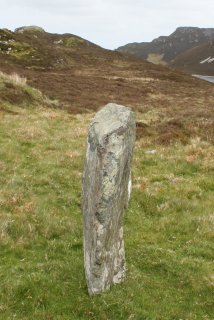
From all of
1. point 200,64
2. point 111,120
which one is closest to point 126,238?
point 111,120

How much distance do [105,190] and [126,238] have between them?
14.2ft

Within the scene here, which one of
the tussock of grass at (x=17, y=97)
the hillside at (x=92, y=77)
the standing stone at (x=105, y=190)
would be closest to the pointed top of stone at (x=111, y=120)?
the standing stone at (x=105, y=190)

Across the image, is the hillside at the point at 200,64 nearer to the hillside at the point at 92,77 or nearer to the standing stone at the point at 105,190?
the hillside at the point at 92,77

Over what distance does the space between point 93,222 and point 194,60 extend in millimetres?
195560

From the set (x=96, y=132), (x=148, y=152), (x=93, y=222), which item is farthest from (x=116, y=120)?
(x=148, y=152)

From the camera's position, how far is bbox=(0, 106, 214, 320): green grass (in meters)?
9.45

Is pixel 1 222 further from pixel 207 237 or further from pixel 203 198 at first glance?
pixel 203 198

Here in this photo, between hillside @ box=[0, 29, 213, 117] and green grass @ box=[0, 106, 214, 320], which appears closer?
green grass @ box=[0, 106, 214, 320]

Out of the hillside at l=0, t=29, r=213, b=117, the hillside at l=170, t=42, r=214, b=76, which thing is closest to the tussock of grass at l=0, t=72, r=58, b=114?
the hillside at l=0, t=29, r=213, b=117

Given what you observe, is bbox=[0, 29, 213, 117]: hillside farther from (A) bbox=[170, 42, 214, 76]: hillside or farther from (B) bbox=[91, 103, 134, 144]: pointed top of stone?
(A) bbox=[170, 42, 214, 76]: hillside

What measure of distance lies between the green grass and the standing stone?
24.3 inches

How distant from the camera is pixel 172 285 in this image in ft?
34.6

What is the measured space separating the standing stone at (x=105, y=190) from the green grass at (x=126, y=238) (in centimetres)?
62

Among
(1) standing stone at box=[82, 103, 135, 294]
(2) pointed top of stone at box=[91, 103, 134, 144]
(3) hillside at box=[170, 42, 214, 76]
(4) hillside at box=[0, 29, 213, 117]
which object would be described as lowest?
(3) hillside at box=[170, 42, 214, 76]
